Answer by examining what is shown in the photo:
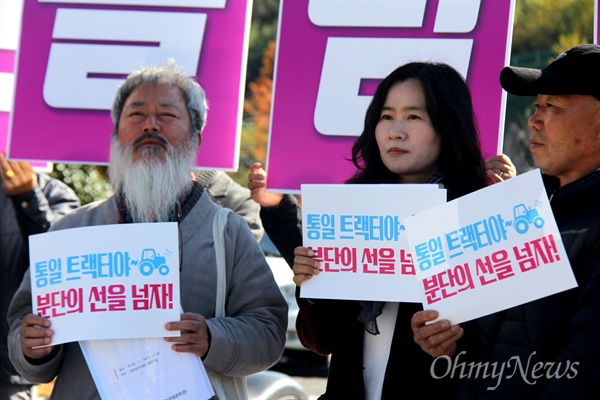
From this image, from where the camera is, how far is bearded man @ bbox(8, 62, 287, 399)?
3391mm

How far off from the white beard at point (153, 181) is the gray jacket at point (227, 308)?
0.11 metres

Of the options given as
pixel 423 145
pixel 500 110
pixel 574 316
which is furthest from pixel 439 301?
pixel 500 110

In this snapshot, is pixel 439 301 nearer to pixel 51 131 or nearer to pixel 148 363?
pixel 148 363

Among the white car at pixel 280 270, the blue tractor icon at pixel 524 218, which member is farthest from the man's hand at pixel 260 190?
the white car at pixel 280 270

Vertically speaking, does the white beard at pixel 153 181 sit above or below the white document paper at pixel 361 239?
above

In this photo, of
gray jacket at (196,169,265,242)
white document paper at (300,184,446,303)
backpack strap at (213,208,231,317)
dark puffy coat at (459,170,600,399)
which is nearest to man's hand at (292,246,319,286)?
white document paper at (300,184,446,303)

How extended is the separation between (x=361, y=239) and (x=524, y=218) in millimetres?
599

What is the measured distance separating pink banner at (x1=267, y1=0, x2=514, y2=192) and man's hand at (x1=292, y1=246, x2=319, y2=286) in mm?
920

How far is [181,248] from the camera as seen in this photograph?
3.59m

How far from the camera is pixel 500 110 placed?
3.95 metres

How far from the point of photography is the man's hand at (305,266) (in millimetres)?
3143

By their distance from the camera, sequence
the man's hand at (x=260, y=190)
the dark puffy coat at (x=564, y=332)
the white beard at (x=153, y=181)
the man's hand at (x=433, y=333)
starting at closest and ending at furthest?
the dark puffy coat at (x=564, y=332) < the man's hand at (x=433, y=333) < the white beard at (x=153, y=181) < the man's hand at (x=260, y=190)

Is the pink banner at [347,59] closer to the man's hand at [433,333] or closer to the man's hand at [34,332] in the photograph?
the man's hand at [34,332]

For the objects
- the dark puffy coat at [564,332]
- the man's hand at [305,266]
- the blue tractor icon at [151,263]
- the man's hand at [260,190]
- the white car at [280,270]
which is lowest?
the dark puffy coat at [564,332]
